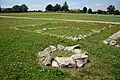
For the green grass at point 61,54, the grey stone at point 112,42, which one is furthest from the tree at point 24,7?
the green grass at point 61,54

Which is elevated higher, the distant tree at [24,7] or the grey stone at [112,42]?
the distant tree at [24,7]

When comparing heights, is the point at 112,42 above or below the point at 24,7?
below

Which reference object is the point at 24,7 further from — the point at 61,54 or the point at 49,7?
the point at 61,54

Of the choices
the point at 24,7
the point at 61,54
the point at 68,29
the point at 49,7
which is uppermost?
the point at 24,7

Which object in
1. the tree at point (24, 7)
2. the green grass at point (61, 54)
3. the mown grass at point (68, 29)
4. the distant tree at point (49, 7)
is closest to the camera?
the green grass at point (61, 54)

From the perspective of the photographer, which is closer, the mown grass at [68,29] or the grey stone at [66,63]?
the grey stone at [66,63]

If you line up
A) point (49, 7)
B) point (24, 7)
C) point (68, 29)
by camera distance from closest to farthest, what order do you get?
1. point (68, 29)
2. point (24, 7)
3. point (49, 7)

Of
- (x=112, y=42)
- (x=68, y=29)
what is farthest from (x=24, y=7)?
(x=112, y=42)

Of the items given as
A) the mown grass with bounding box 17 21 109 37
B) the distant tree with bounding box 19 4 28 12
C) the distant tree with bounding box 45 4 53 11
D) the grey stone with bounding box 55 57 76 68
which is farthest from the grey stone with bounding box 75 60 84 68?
the distant tree with bounding box 45 4 53 11

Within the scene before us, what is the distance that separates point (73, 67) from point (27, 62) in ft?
12.5

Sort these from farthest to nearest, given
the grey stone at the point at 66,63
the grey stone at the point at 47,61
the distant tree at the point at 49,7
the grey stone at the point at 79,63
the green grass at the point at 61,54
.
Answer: the distant tree at the point at 49,7 → the green grass at the point at 61,54 → the grey stone at the point at 47,61 → the grey stone at the point at 79,63 → the grey stone at the point at 66,63

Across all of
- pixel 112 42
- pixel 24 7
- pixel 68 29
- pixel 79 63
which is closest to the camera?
pixel 79 63

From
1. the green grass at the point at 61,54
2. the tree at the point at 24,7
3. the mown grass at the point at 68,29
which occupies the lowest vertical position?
the mown grass at the point at 68,29

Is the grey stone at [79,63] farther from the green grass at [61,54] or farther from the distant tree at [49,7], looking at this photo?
the distant tree at [49,7]
